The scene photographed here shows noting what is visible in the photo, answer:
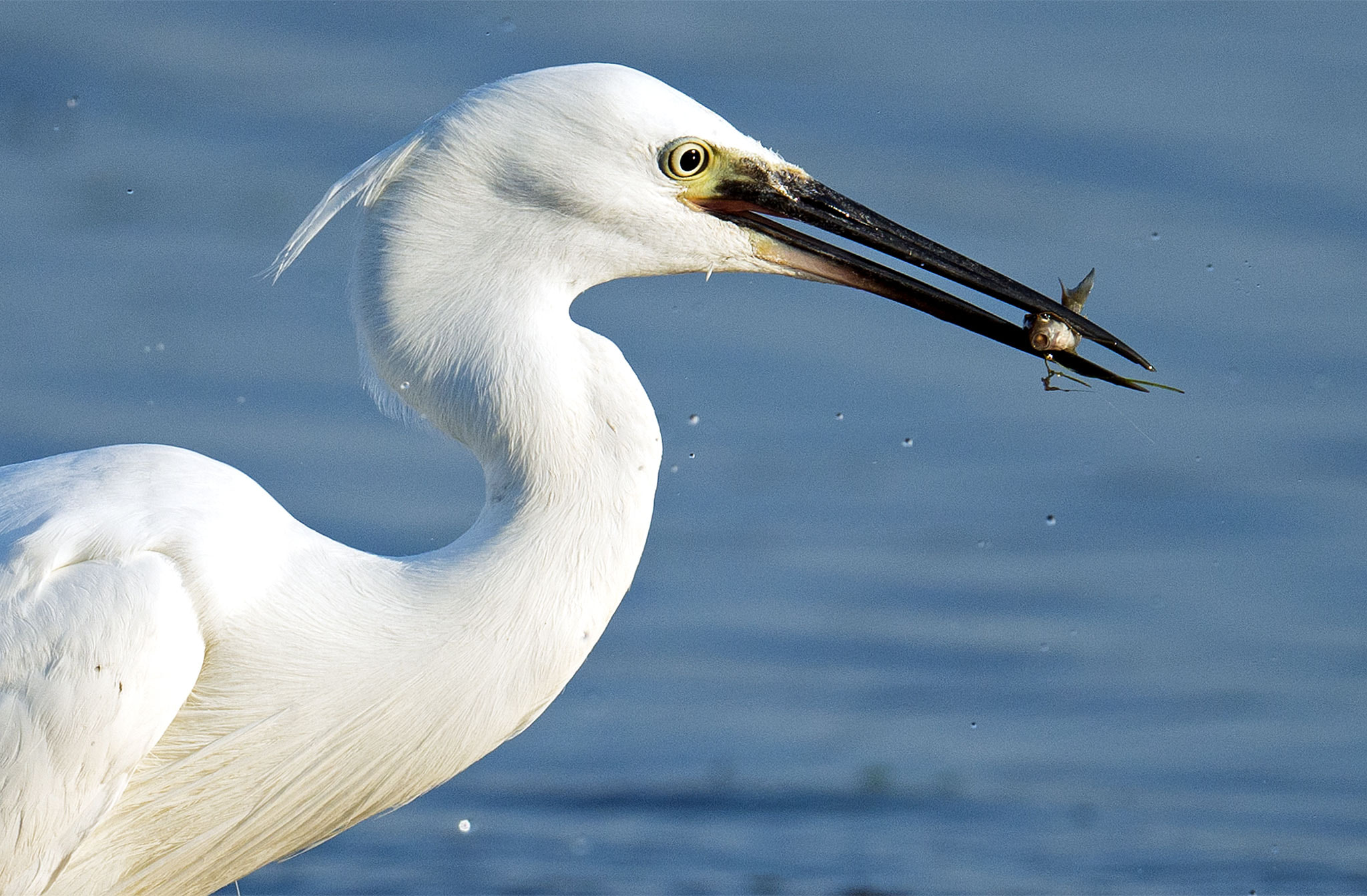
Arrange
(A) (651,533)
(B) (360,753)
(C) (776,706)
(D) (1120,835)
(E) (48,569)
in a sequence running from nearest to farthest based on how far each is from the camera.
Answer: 1. (E) (48,569)
2. (B) (360,753)
3. (D) (1120,835)
4. (C) (776,706)
5. (A) (651,533)

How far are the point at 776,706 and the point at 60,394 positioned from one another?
3289 millimetres

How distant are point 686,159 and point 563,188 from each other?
0.29m

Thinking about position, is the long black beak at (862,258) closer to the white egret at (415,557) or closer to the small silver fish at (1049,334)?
the small silver fish at (1049,334)

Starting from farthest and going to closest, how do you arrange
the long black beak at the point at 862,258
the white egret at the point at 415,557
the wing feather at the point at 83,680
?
the long black beak at the point at 862,258, the white egret at the point at 415,557, the wing feather at the point at 83,680

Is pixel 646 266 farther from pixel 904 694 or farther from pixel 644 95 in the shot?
pixel 904 694

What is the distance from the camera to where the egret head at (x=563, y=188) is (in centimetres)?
381

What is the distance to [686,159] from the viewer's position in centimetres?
394

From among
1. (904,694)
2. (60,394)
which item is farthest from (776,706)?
(60,394)

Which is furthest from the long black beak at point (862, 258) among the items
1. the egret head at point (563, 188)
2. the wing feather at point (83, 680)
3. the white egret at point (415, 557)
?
the wing feather at point (83, 680)

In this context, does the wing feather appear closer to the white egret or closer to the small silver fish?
the white egret

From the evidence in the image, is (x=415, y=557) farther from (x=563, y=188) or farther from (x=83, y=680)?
(x=563, y=188)

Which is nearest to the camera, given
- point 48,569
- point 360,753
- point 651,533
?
point 48,569

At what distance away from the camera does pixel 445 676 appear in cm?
384

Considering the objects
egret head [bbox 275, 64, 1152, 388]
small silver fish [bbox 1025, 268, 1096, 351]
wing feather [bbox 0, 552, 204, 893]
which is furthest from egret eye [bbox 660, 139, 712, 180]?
wing feather [bbox 0, 552, 204, 893]
